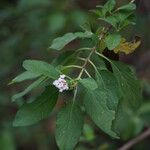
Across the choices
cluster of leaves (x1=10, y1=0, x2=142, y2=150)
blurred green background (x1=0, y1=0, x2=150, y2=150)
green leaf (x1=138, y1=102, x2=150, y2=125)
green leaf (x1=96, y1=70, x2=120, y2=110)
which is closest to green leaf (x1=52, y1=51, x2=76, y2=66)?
cluster of leaves (x1=10, y1=0, x2=142, y2=150)

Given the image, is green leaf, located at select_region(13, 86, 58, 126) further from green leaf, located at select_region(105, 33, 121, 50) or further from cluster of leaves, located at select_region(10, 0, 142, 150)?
green leaf, located at select_region(105, 33, 121, 50)

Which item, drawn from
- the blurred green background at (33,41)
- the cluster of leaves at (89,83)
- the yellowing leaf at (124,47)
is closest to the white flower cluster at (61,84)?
the cluster of leaves at (89,83)

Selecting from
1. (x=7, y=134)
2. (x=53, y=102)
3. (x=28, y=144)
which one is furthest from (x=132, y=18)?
(x=28, y=144)

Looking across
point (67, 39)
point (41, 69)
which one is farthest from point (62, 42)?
point (41, 69)

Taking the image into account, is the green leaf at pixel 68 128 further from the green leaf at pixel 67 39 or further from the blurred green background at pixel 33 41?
the blurred green background at pixel 33 41

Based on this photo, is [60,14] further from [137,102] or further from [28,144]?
[137,102]

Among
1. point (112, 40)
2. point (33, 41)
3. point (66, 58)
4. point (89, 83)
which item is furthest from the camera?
point (33, 41)

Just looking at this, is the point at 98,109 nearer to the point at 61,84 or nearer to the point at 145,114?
the point at 61,84
